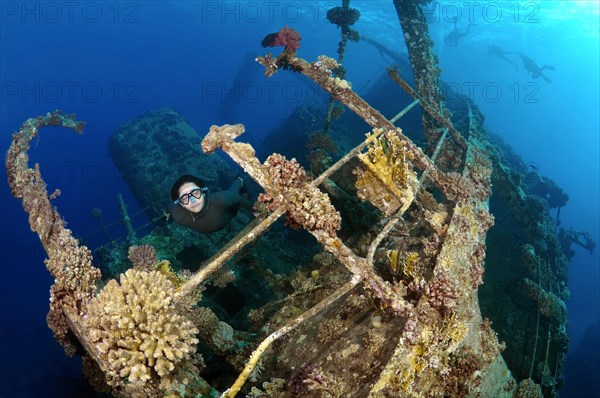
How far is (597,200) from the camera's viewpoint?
192ft

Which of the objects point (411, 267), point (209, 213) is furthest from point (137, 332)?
point (209, 213)

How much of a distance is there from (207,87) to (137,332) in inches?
4045

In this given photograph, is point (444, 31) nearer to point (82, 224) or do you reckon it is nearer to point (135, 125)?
point (135, 125)

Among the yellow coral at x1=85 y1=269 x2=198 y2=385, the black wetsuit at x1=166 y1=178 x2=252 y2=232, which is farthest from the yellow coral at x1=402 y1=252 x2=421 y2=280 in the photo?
the black wetsuit at x1=166 y1=178 x2=252 y2=232

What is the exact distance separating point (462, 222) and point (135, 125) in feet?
65.1

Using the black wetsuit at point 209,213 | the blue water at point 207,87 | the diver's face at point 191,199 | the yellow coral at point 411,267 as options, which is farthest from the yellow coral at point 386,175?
the blue water at point 207,87

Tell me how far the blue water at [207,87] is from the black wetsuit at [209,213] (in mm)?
5791

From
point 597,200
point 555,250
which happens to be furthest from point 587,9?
point 555,250

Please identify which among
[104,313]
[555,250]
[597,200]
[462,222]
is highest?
[597,200]

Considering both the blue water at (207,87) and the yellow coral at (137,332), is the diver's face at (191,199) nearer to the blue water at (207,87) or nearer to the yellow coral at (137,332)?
the yellow coral at (137,332)

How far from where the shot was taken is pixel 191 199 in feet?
20.8

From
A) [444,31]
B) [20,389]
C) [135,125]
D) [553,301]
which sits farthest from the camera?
[444,31]

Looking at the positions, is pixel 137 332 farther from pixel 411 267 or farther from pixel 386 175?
pixel 411 267

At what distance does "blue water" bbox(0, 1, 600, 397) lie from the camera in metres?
37.1
